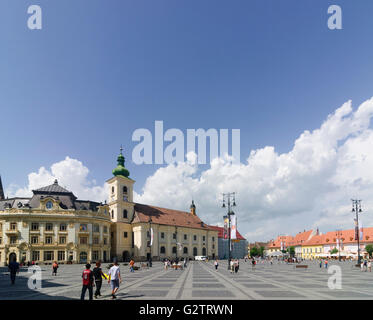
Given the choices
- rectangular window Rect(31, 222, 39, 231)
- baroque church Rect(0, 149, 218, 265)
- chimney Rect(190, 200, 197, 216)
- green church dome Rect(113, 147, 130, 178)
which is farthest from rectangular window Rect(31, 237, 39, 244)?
chimney Rect(190, 200, 197, 216)

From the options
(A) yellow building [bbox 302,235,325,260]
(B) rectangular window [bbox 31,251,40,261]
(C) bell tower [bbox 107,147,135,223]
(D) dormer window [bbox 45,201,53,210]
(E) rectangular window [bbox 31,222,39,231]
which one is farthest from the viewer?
(A) yellow building [bbox 302,235,325,260]

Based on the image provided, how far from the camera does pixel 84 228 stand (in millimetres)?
61219

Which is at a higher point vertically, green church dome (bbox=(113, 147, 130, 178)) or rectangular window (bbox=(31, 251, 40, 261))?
green church dome (bbox=(113, 147, 130, 178))

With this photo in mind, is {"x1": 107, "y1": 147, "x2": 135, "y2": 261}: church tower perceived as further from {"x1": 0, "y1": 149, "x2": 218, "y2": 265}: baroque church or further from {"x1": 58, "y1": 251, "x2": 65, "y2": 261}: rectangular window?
{"x1": 58, "y1": 251, "x2": 65, "y2": 261}: rectangular window

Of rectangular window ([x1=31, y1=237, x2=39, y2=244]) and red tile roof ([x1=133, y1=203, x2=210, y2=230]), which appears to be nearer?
rectangular window ([x1=31, y1=237, x2=39, y2=244])

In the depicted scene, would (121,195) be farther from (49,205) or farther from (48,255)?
(48,255)

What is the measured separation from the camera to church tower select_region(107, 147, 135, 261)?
246 ft

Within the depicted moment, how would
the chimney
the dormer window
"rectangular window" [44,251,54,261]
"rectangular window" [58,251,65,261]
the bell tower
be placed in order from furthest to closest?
the chimney → the bell tower → the dormer window → "rectangular window" [58,251,65,261] → "rectangular window" [44,251,54,261]

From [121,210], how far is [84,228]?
658 inches
